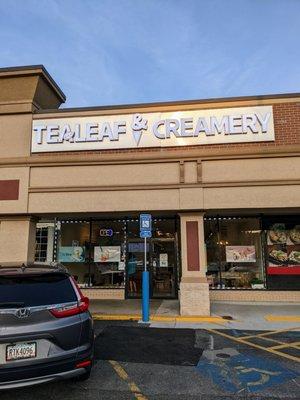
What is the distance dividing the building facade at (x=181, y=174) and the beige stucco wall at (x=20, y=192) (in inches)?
1.3

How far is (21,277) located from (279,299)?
36.1ft

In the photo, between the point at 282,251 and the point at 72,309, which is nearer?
the point at 72,309

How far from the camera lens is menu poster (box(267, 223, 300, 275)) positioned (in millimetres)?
14469

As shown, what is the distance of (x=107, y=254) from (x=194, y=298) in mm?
4839

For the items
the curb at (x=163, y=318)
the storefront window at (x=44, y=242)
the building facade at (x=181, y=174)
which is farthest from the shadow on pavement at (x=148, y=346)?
the storefront window at (x=44, y=242)

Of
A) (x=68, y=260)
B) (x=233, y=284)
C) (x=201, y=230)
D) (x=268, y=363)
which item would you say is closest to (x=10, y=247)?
(x=68, y=260)

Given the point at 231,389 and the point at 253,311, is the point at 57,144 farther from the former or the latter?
the point at 231,389

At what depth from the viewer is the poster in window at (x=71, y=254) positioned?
15.7 m

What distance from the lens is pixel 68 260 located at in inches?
621

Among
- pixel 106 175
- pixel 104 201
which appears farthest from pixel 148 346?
pixel 106 175

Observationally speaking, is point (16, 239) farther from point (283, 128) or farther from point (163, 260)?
point (283, 128)

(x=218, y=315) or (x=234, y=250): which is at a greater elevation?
(x=234, y=250)

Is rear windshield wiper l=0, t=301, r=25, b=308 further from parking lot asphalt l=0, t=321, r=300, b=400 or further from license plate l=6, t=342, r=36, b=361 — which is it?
parking lot asphalt l=0, t=321, r=300, b=400

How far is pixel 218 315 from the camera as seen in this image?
465 inches
